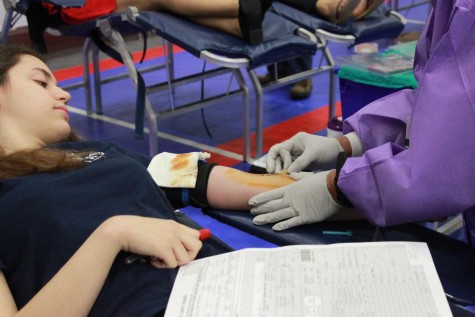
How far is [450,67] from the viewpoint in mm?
1122

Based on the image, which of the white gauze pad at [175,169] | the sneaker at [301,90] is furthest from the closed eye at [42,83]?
the sneaker at [301,90]

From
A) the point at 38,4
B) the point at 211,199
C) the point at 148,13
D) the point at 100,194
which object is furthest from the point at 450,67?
the point at 38,4

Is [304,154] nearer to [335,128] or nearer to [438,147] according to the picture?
[438,147]

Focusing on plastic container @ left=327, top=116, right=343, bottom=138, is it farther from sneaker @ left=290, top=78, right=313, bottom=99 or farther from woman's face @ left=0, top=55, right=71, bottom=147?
woman's face @ left=0, top=55, right=71, bottom=147

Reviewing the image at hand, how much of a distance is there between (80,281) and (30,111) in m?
0.47

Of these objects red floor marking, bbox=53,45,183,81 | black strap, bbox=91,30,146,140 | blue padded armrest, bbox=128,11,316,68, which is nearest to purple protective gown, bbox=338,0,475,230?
blue padded armrest, bbox=128,11,316,68

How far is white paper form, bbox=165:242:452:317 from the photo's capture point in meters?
0.92

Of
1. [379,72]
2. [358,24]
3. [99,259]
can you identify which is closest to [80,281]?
[99,259]

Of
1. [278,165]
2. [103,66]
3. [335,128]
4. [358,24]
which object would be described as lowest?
[103,66]

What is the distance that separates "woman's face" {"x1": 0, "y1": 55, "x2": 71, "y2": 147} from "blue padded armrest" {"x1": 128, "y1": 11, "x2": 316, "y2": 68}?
1419mm

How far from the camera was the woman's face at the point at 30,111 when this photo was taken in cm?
129

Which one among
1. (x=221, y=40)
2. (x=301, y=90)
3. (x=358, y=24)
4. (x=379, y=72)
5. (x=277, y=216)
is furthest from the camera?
(x=301, y=90)

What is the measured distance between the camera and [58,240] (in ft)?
3.57

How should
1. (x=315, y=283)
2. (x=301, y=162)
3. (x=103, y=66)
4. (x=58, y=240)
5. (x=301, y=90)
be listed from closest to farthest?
(x=315, y=283), (x=58, y=240), (x=301, y=162), (x=301, y=90), (x=103, y=66)
